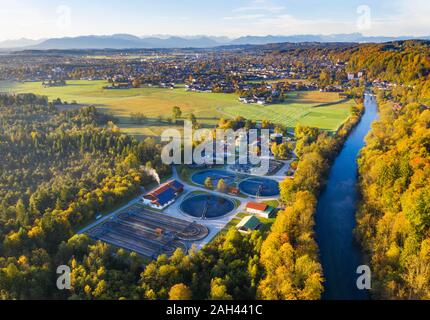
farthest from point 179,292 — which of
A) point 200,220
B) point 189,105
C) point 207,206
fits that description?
point 189,105

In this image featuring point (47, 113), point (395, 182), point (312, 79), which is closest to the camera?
point (395, 182)

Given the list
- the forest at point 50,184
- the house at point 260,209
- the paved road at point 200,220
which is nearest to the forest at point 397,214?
the house at point 260,209

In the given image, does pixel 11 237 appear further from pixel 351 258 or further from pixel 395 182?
pixel 395 182

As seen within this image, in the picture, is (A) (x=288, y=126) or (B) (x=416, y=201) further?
(A) (x=288, y=126)

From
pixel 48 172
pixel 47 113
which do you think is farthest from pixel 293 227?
pixel 47 113

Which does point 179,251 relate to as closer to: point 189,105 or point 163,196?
point 163,196

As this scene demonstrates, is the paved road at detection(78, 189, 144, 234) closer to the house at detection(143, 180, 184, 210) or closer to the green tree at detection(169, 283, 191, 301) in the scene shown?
the house at detection(143, 180, 184, 210)

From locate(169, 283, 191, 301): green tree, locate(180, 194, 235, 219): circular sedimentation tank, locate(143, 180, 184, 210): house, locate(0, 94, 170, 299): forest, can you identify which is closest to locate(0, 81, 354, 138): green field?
locate(0, 94, 170, 299): forest
